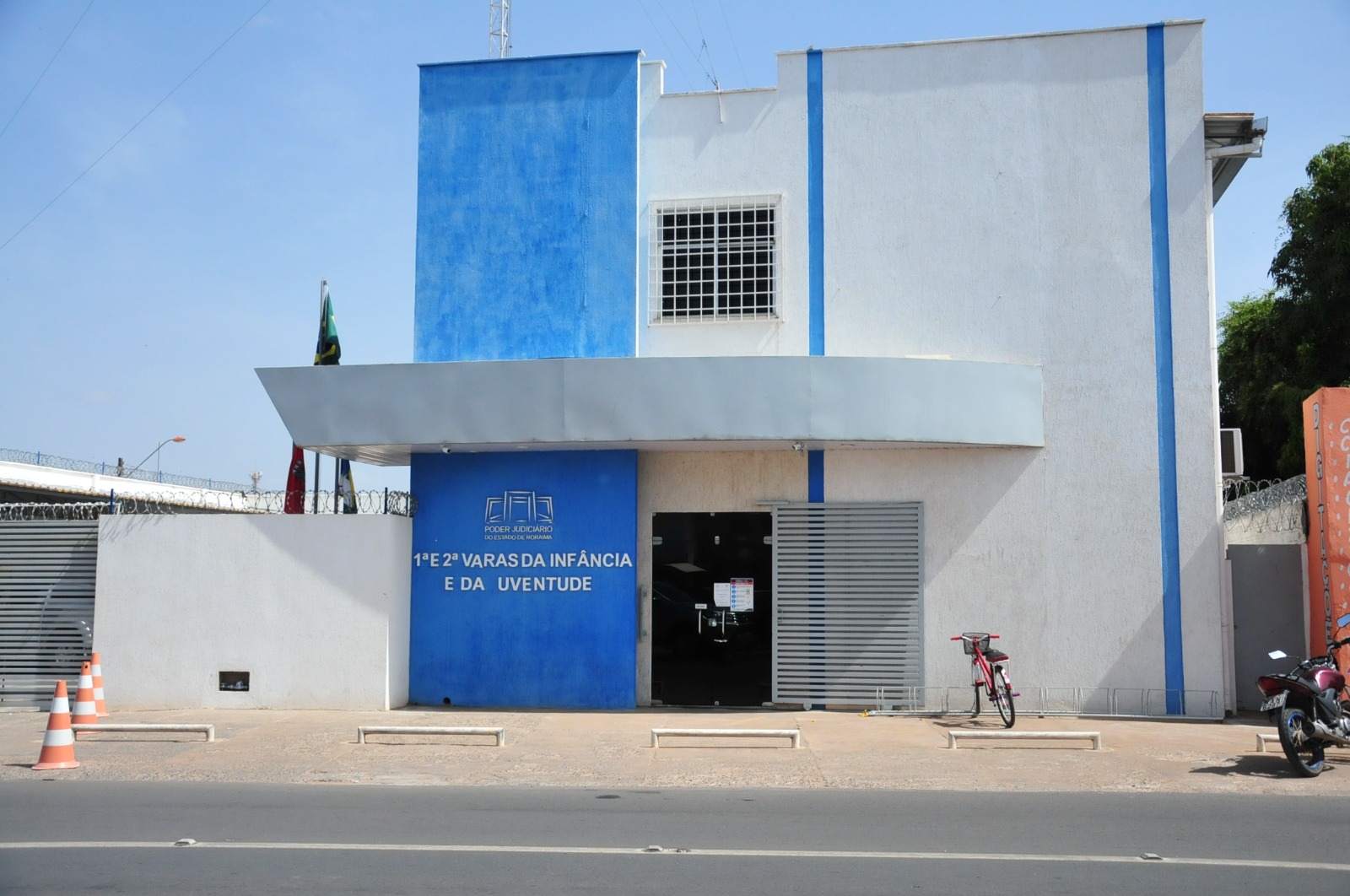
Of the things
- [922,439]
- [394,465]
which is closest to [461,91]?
[394,465]

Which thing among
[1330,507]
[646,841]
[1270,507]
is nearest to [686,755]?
[646,841]

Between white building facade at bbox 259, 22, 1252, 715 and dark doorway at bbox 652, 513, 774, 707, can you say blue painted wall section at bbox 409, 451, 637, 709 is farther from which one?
dark doorway at bbox 652, 513, 774, 707

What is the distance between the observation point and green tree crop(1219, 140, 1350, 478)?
26.8 m

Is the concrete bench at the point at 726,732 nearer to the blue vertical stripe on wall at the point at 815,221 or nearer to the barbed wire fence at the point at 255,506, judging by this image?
the blue vertical stripe on wall at the point at 815,221

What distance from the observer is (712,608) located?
48.5ft

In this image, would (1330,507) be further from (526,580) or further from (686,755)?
(526,580)

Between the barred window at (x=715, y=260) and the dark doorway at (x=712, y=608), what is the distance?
8.86ft

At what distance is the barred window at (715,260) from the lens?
1498 cm

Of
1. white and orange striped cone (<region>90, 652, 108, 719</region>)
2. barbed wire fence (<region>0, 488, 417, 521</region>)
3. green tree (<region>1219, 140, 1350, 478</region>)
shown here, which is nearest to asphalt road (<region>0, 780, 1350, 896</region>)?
white and orange striped cone (<region>90, 652, 108, 719</region>)

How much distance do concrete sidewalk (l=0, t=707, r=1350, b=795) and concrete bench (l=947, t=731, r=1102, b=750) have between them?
0.10 metres

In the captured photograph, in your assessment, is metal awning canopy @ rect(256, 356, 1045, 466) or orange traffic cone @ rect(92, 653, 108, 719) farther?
orange traffic cone @ rect(92, 653, 108, 719)

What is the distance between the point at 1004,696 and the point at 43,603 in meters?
12.3

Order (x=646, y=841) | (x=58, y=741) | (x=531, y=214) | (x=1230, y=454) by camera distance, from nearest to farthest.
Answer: (x=646, y=841), (x=58, y=741), (x=1230, y=454), (x=531, y=214)

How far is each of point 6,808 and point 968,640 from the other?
32.8 ft
